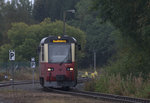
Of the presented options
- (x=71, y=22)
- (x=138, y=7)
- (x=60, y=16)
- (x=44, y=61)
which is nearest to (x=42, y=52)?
(x=44, y=61)

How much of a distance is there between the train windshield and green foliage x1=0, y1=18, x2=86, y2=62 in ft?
114

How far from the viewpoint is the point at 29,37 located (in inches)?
2452

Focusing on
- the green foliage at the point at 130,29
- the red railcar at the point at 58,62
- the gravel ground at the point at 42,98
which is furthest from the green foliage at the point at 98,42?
the gravel ground at the point at 42,98

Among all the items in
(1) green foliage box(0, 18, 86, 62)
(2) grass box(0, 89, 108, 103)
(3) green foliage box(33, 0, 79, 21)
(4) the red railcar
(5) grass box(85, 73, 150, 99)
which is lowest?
(2) grass box(0, 89, 108, 103)

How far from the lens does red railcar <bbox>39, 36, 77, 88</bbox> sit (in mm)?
24578

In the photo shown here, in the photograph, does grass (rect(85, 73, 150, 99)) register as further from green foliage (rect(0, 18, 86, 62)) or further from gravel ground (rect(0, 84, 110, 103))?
green foliage (rect(0, 18, 86, 62))

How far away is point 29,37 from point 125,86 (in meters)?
41.9

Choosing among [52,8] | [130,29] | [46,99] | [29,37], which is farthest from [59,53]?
[52,8]

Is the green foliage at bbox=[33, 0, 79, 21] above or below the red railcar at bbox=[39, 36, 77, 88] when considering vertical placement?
above

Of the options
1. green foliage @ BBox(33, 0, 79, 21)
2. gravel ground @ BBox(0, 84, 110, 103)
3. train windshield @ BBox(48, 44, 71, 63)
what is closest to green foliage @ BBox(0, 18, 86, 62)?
train windshield @ BBox(48, 44, 71, 63)

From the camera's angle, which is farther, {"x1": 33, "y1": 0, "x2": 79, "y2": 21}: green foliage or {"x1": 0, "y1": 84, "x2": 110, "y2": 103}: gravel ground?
{"x1": 33, "y1": 0, "x2": 79, "y2": 21}: green foliage

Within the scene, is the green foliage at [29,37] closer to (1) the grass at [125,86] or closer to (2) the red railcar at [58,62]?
(2) the red railcar at [58,62]

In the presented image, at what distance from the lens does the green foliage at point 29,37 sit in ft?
197

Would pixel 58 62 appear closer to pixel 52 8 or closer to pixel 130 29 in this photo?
pixel 130 29
